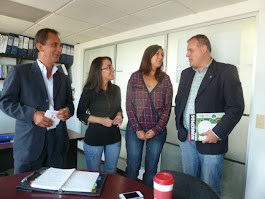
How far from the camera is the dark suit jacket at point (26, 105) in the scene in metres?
1.41

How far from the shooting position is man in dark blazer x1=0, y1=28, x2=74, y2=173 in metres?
1.41

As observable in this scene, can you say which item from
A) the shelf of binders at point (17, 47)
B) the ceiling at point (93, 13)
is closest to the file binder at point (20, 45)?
the shelf of binders at point (17, 47)

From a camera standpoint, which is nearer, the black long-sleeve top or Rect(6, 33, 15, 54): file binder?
the black long-sleeve top

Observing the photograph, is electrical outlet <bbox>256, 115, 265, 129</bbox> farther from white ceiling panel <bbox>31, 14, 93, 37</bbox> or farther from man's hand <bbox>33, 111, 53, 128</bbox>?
white ceiling panel <bbox>31, 14, 93, 37</bbox>

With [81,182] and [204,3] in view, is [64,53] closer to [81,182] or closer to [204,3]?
[204,3]

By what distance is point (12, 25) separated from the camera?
3486 mm

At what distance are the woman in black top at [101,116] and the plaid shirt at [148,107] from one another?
0.51 feet

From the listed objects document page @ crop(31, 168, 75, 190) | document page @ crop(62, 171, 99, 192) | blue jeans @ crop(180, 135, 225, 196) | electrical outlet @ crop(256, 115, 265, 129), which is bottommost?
blue jeans @ crop(180, 135, 225, 196)

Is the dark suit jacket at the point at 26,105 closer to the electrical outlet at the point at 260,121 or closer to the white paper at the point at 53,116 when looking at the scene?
the white paper at the point at 53,116

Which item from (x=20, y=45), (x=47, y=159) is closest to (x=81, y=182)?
(x=47, y=159)

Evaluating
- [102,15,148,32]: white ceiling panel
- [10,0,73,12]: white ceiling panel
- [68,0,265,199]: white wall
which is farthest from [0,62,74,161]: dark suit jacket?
[68,0,265,199]: white wall

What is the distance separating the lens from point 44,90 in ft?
5.03

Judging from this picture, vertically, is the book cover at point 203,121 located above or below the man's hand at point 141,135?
above

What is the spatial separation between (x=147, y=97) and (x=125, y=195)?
3.55ft
